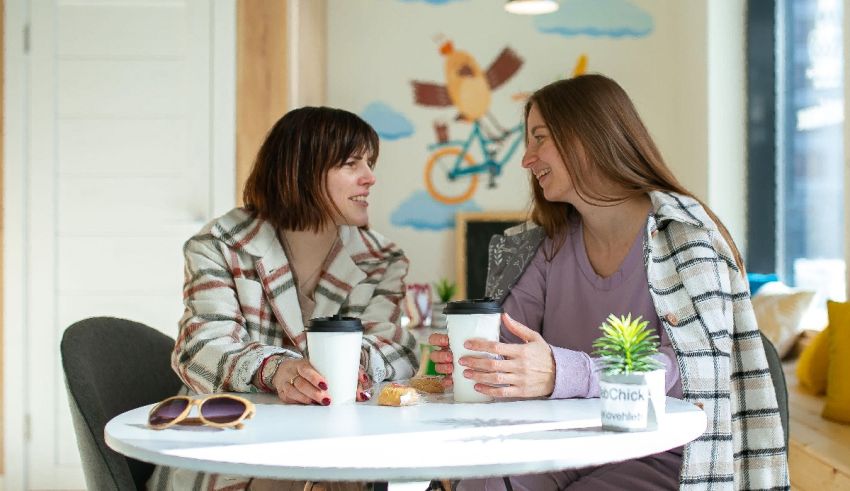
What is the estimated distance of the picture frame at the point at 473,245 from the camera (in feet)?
17.6

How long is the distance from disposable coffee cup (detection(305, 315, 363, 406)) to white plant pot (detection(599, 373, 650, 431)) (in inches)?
15.7

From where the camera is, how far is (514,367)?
4.91 feet

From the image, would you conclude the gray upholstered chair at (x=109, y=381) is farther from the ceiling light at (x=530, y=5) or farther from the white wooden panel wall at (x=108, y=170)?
the ceiling light at (x=530, y=5)

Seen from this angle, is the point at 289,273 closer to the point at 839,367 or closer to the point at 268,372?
the point at 268,372

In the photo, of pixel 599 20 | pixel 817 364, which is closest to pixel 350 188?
pixel 817 364

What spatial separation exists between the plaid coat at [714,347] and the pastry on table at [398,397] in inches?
19.0

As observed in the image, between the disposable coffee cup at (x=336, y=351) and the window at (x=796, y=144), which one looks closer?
the disposable coffee cup at (x=336, y=351)

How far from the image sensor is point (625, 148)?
6.42 ft

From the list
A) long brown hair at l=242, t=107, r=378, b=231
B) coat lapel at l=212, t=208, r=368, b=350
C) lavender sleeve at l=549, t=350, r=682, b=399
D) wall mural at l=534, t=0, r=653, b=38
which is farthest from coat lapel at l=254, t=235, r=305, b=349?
wall mural at l=534, t=0, r=653, b=38

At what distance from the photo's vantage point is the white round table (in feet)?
3.50

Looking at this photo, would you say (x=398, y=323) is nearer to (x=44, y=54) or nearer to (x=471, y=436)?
(x=471, y=436)

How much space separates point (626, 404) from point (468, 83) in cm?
430

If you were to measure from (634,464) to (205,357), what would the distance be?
0.77m

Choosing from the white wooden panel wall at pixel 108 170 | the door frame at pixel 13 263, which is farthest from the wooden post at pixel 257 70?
the door frame at pixel 13 263
